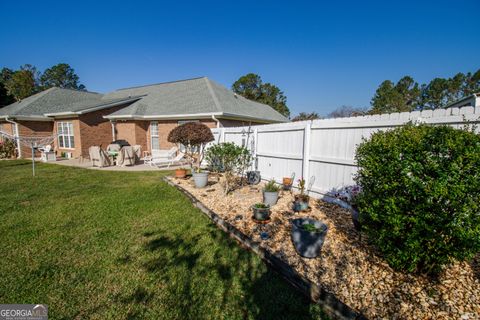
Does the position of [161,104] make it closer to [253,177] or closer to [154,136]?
[154,136]

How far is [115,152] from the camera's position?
1248 centimetres

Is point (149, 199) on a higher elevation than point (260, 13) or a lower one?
lower

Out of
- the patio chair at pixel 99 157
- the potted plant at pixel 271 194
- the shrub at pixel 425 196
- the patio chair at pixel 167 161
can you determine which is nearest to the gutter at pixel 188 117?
the patio chair at pixel 167 161

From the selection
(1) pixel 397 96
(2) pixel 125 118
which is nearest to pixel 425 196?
(2) pixel 125 118

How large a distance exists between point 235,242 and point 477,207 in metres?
3.04

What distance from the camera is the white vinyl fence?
3691mm

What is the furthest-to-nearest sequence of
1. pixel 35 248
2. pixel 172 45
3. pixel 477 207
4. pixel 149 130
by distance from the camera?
pixel 172 45
pixel 149 130
pixel 35 248
pixel 477 207

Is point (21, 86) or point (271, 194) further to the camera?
point (21, 86)

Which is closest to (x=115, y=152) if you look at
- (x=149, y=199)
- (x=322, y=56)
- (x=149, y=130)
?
(x=149, y=130)

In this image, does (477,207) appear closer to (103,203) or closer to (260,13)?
(103,203)

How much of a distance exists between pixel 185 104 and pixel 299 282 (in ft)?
43.9

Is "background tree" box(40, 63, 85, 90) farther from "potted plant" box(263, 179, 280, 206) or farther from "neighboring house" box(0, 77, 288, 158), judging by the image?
"potted plant" box(263, 179, 280, 206)

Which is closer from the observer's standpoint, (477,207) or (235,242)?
(477,207)
